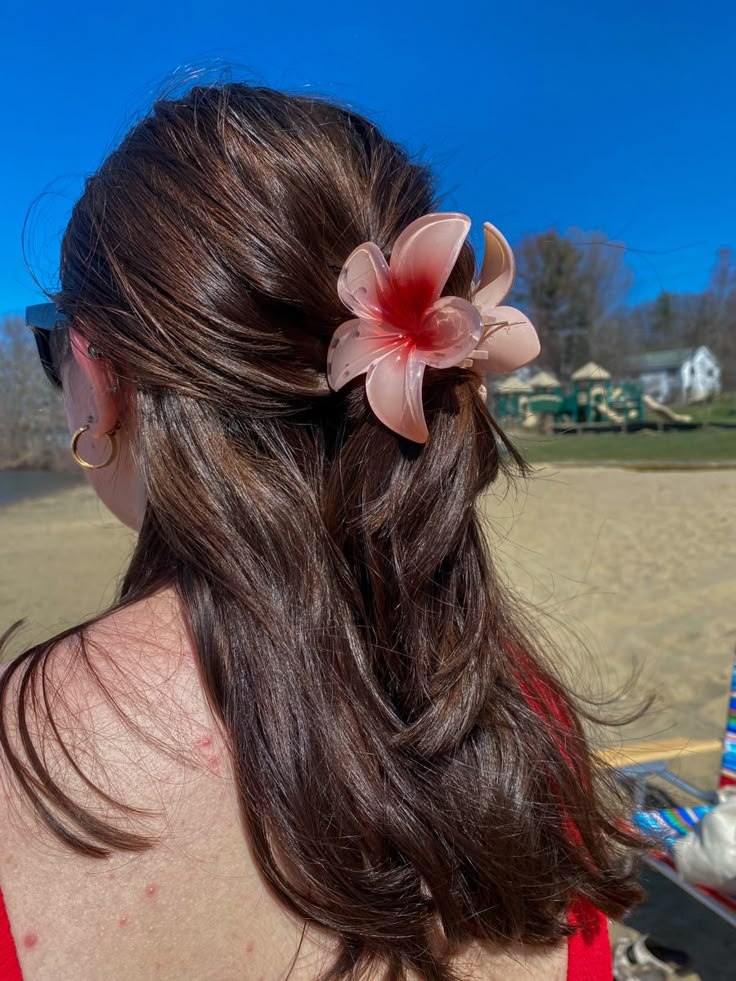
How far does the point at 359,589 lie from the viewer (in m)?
0.80

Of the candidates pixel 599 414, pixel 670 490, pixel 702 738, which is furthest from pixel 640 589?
pixel 599 414

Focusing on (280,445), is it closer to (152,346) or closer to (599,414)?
(152,346)

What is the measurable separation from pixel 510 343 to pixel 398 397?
0.22m

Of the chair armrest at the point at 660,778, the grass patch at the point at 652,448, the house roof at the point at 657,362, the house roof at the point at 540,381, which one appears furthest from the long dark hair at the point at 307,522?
the house roof at the point at 657,362

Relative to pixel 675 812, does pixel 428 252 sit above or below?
above

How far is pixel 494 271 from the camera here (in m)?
0.85

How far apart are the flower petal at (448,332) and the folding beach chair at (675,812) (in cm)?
113

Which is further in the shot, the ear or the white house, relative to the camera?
the white house

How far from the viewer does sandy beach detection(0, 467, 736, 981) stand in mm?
2840

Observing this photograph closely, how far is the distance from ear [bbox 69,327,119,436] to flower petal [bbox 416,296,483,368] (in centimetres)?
36

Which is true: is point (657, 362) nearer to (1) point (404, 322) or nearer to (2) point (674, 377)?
(2) point (674, 377)

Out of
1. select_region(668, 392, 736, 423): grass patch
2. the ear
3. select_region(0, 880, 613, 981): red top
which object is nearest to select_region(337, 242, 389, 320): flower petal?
the ear

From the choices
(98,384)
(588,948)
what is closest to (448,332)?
(98,384)

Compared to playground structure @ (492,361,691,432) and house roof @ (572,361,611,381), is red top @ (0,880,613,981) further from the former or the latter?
house roof @ (572,361,611,381)
